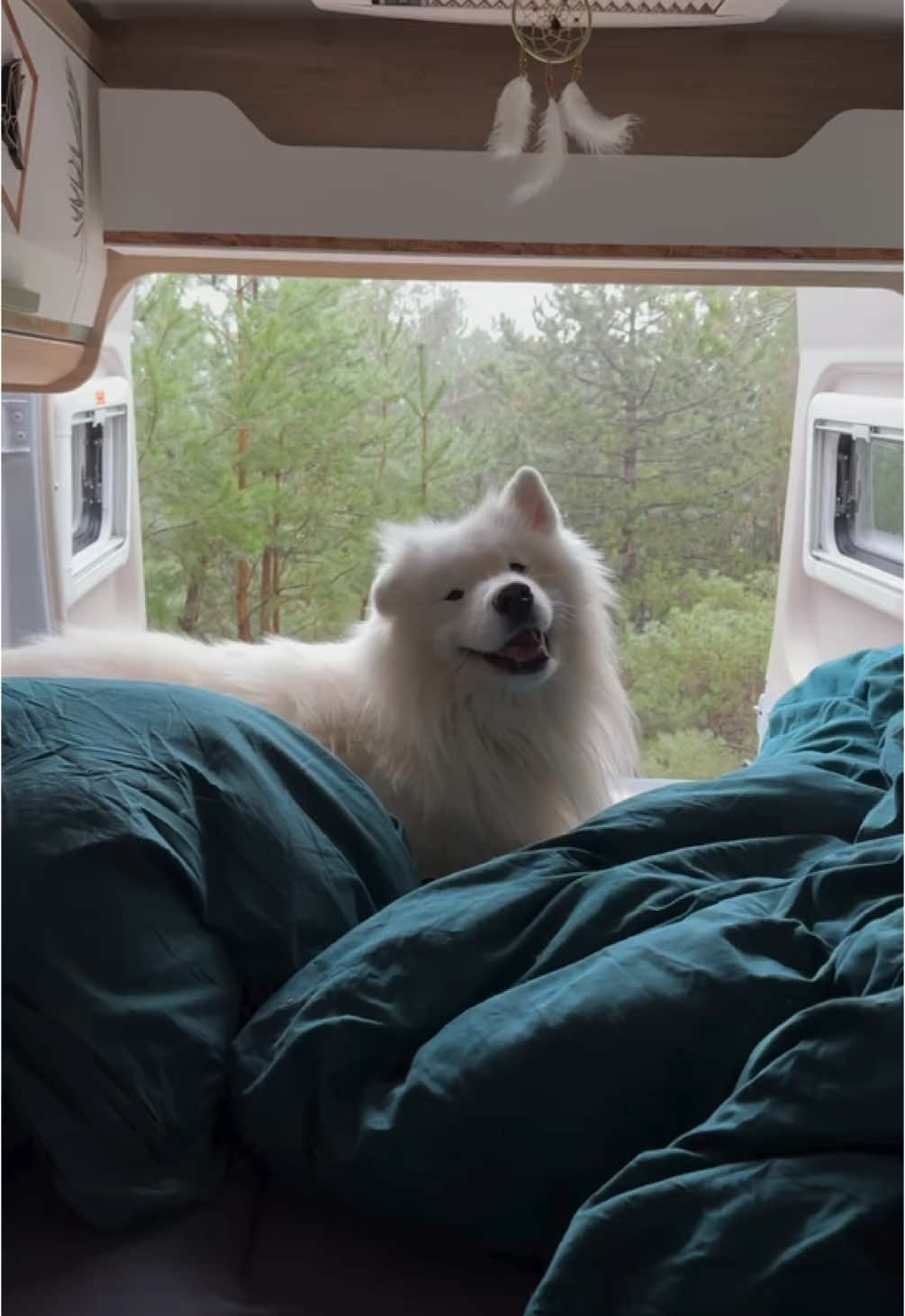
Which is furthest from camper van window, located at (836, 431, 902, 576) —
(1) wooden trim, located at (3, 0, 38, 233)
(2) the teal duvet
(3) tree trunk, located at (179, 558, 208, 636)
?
(2) the teal duvet

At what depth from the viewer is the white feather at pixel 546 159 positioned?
2221mm

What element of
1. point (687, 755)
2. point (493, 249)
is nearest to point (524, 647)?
point (493, 249)

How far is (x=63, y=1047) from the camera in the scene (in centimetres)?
86

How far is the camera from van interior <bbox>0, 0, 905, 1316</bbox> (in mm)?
805

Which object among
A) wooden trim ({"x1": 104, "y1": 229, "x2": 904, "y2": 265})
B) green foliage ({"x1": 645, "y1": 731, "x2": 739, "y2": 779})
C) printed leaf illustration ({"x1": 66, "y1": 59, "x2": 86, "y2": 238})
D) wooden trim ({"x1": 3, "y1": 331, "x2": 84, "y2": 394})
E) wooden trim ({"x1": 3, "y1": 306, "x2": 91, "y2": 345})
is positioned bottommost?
green foliage ({"x1": 645, "y1": 731, "x2": 739, "y2": 779})

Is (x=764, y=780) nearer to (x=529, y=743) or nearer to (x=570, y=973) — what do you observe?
(x=570, y=973)

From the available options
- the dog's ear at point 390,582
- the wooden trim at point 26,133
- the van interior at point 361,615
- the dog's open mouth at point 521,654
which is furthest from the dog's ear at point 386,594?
the wooden trim at point 26,133

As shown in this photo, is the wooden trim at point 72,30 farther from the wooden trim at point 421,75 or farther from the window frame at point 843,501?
the window frame at point 843,501

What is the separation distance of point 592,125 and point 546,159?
103 millimetres

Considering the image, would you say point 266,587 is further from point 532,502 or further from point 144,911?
point 144,911

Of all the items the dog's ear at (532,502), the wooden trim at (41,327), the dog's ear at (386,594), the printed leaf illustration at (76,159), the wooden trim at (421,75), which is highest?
the wooden trim at (421,75)

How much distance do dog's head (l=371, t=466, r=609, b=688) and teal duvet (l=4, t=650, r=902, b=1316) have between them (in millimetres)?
785

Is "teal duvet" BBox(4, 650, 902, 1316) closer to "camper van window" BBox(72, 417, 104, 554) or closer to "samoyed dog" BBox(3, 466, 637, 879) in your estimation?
"samoyed dog" BBox(3, 466, 637, 879)

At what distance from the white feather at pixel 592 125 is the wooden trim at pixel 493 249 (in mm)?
178
